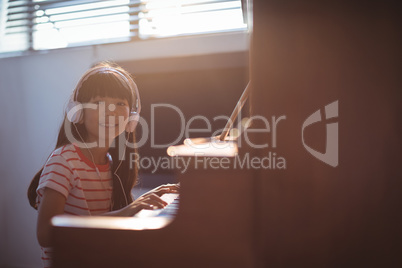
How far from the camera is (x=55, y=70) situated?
6.35ft

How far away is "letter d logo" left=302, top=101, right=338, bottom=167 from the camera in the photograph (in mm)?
486

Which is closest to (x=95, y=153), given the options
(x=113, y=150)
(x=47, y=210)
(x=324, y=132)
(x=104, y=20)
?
(x=113, y=150)

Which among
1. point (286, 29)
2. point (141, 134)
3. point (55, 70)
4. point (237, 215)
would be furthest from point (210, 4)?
point (237, 215)

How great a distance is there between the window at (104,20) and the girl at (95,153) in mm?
802

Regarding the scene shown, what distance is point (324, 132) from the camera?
49 centimetres

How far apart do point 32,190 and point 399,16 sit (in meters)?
1.18

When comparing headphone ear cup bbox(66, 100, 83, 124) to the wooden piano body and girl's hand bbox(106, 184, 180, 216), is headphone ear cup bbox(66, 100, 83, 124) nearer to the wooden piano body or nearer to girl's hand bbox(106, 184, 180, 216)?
girl's hand bbox(106, 184, 180, 216)

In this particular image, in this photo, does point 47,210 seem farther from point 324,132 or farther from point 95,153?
point 324,132

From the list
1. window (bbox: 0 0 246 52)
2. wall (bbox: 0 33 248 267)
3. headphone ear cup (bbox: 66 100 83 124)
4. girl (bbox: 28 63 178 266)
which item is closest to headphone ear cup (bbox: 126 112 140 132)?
girl (bbox: 28 63 178 266)

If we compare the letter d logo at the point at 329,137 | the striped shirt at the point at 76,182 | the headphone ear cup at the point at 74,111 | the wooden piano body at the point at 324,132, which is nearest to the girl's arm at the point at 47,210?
the striped shirt at the point at 76,182

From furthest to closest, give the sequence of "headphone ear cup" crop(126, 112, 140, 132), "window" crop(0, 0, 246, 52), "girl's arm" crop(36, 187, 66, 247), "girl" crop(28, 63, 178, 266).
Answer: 1. "window" crop(0, 0, 246, 52)
2. "headphone ear cup" crop(126, 112, 140, 132)
3. "girl" crop(28, 63, 178, 266)
4. "girl's arm" crop(36, 187, 66, 247)

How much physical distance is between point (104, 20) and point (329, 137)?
1.78 meters

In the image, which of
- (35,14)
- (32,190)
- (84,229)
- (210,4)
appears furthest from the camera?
(35,14)

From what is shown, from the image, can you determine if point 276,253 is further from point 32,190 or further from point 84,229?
point 32,190
